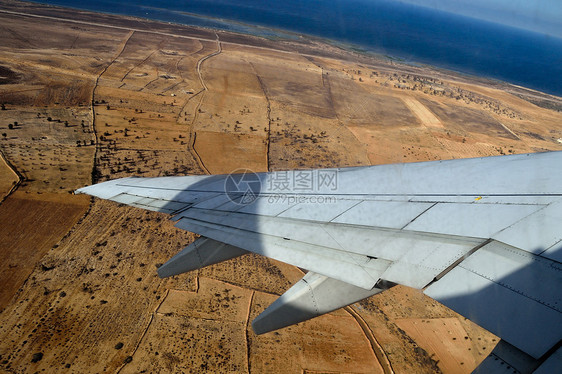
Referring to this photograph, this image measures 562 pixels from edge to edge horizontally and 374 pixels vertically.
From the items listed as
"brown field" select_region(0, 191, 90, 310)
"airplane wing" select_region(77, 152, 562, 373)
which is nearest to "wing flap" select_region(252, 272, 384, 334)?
"airplane wing" select_region(77, 152, 562, 373)

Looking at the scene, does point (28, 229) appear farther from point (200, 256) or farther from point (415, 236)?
point (415, 236)

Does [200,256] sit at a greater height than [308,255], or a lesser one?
lesser

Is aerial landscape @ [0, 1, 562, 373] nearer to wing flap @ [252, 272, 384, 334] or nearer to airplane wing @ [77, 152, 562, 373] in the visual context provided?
airplane wing @ [77, 152, 562, 373]

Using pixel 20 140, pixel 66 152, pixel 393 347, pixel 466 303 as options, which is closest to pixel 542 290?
pixel 466 303

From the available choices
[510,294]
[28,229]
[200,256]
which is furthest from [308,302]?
[28,229]

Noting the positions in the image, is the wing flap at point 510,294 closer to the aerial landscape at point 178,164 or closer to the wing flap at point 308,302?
the wing flap at point 308,302
